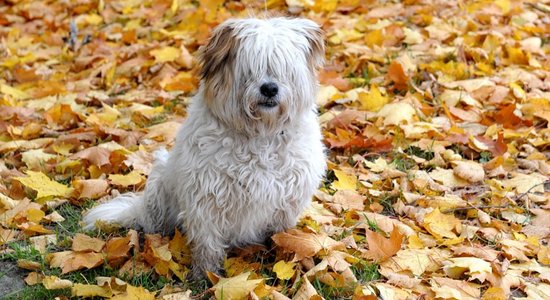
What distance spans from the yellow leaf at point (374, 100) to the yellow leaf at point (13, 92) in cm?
271

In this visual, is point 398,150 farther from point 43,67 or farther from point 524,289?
point 43,67

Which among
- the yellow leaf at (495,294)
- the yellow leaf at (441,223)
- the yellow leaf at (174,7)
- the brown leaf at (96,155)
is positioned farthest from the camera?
the yellow leaf at (174,7)

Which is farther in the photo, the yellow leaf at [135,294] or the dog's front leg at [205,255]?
the dog's front leg at [205,255]

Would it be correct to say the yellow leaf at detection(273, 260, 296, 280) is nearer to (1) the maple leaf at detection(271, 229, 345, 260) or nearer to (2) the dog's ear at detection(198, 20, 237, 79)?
(1) the maple leaf at detection(271, 229, 345, 260)

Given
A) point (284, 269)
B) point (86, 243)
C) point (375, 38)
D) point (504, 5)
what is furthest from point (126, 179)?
point (504, 5)

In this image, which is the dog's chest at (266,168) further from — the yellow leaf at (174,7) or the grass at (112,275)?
the yellow leaf at (174,7)

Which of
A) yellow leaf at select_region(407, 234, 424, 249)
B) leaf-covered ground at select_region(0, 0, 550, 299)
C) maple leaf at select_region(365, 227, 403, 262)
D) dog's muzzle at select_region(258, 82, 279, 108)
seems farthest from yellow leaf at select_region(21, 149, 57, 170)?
yellow leaf at select_region(407, 234, 424, 249)

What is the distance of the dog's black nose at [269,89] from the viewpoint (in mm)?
3502

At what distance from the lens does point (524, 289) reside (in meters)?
3.55

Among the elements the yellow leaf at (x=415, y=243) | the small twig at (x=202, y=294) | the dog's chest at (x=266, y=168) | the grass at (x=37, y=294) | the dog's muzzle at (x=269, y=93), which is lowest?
the grass at (x=37, y=294)

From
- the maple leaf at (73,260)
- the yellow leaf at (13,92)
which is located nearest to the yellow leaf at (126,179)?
the maple leaf at (73,260)

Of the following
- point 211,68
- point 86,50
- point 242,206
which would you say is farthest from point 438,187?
point 86,50

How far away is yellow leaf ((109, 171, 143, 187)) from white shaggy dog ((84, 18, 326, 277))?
889 mm

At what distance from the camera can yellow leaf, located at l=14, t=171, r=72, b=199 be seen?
14.8 feet
